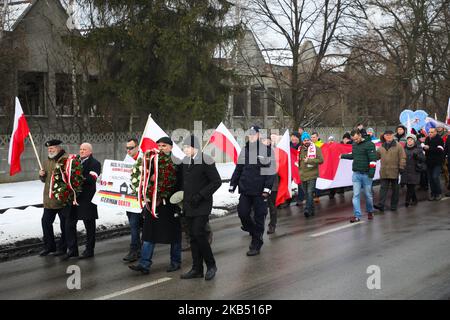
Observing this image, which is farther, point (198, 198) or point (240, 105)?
point (240, 105)

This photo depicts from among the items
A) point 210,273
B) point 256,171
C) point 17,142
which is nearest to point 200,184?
point 210,273

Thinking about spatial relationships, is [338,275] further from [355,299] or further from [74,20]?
[74,20]

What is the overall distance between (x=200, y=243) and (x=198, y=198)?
1.94ft

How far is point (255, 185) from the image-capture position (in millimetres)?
9438

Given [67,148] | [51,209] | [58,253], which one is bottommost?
[58,253]

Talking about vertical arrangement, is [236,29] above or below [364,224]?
above

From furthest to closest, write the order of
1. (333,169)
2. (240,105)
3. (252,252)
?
(240,105) < (333,169) < (252,252)

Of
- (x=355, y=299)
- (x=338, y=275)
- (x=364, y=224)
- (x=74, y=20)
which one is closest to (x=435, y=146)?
(x=364, y=224)

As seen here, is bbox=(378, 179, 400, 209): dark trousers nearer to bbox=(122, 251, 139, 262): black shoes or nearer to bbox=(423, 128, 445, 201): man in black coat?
bbox=(423, 128, 445, 201): man in black coat

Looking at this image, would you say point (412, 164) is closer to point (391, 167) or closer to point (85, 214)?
point (391, 167)

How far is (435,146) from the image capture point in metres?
15.7

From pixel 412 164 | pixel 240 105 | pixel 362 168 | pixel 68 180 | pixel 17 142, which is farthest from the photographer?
pixel 240 105

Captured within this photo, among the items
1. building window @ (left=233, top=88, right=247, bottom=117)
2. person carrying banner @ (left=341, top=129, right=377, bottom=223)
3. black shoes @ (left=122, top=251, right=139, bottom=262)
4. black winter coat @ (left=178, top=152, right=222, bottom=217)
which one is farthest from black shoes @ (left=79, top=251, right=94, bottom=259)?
building window @ (left=233, top=88, right=247, bottom=117)

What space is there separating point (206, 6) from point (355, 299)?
16.2m
